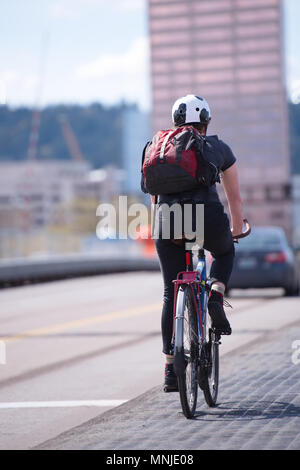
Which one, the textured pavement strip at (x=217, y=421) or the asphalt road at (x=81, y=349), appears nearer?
the textured pavement strip at (x=217, y=421)

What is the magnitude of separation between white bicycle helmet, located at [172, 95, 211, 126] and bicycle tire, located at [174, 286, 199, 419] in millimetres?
983

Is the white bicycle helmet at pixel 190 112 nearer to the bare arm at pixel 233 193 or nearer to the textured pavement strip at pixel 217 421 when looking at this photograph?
the bare arm at pixel 233 193

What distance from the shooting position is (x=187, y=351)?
5.33m

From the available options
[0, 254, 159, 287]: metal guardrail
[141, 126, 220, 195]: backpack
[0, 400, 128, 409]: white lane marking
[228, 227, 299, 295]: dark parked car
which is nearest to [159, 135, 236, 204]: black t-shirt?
[141, 126, 220, 195]: backpack

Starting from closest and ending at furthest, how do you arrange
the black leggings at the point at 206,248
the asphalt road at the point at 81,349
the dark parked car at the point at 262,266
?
the black leggings at the point at 206,248
the asphalt road at the point at 81,349
the dark parked car at the point at 262,266

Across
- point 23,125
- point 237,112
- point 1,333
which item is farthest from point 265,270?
point 23,125

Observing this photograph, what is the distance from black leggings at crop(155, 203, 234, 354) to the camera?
546 cm

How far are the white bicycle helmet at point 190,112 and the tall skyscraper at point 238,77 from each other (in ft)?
489

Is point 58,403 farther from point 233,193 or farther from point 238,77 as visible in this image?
point 238,77

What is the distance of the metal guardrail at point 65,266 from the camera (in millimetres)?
25125

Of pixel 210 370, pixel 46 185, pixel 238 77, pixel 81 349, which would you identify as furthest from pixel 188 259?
pixel 46 185

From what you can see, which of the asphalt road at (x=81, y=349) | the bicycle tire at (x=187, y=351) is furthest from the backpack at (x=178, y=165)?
the asphalt road at (x=81, y=349)
